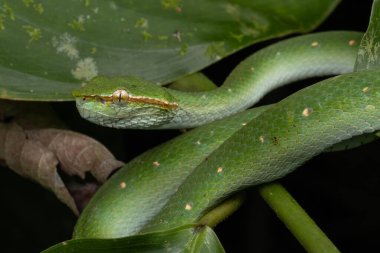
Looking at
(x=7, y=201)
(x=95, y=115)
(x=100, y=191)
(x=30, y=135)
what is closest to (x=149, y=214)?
(x=100, y=191)

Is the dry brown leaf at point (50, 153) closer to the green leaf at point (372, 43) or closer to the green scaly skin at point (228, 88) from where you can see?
the green scaly skin at point (228, 88)

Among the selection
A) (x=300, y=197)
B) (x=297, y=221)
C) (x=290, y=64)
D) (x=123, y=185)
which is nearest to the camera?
(x=297, y=221)

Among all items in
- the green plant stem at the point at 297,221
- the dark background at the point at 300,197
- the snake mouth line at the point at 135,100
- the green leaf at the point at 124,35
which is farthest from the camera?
the dark background at the point at 300,197

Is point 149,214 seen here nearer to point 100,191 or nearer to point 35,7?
point 100,191

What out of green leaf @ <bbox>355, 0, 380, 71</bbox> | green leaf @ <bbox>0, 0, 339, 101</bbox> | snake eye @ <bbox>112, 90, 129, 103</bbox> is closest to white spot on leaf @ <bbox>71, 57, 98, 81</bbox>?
green leaf @ <bbox>0, 0, 339, 101</bbox>

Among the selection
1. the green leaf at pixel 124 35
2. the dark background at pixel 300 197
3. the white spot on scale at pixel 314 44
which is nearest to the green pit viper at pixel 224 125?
the white spot on scale at pixel 314 44

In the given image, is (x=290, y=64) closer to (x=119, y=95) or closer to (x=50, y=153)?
(x=119, y=95)

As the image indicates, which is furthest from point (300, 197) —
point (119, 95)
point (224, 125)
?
point (119, 95)
